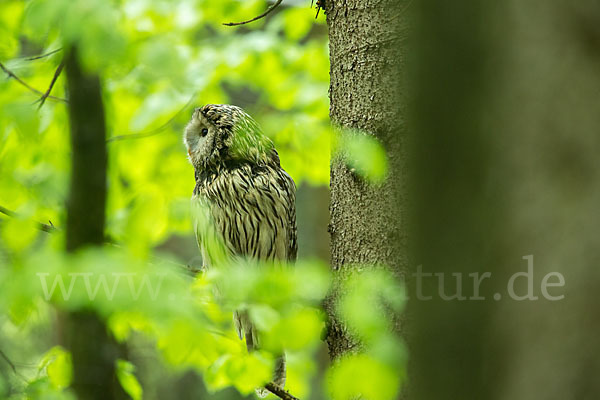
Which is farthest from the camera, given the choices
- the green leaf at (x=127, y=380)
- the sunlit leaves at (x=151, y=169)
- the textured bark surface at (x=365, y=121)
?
the green leaf at (x=127, y=380)

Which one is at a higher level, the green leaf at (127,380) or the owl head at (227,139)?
the owl head at (227,139)

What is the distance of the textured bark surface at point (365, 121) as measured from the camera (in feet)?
7.27

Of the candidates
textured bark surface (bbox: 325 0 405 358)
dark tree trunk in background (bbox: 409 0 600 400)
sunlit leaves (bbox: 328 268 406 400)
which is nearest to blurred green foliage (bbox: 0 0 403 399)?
sunlit leaves (bbox: 328 268 406 400)

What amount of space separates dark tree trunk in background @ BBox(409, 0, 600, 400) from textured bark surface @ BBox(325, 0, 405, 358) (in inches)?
55.5

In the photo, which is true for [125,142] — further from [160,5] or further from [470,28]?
[470,28]

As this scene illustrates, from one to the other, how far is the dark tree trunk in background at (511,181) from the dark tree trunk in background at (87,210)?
129 cm

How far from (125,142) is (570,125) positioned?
3.80 metres

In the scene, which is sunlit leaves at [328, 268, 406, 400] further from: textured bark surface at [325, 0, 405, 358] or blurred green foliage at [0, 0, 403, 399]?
textured bark surface at [325, 0, 405, 358]

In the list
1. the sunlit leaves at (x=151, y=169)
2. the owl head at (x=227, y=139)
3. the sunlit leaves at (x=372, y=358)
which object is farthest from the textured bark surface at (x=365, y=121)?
the owl head at (x=227, y=139)

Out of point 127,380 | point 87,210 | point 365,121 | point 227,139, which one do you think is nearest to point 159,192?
point 227,139

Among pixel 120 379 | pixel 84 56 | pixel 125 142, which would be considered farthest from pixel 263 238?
pixel 84 56

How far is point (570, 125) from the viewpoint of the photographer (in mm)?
725

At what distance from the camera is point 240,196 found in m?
3.40

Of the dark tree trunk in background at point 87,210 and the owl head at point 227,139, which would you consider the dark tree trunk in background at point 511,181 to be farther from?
the owl head at point 227,139
